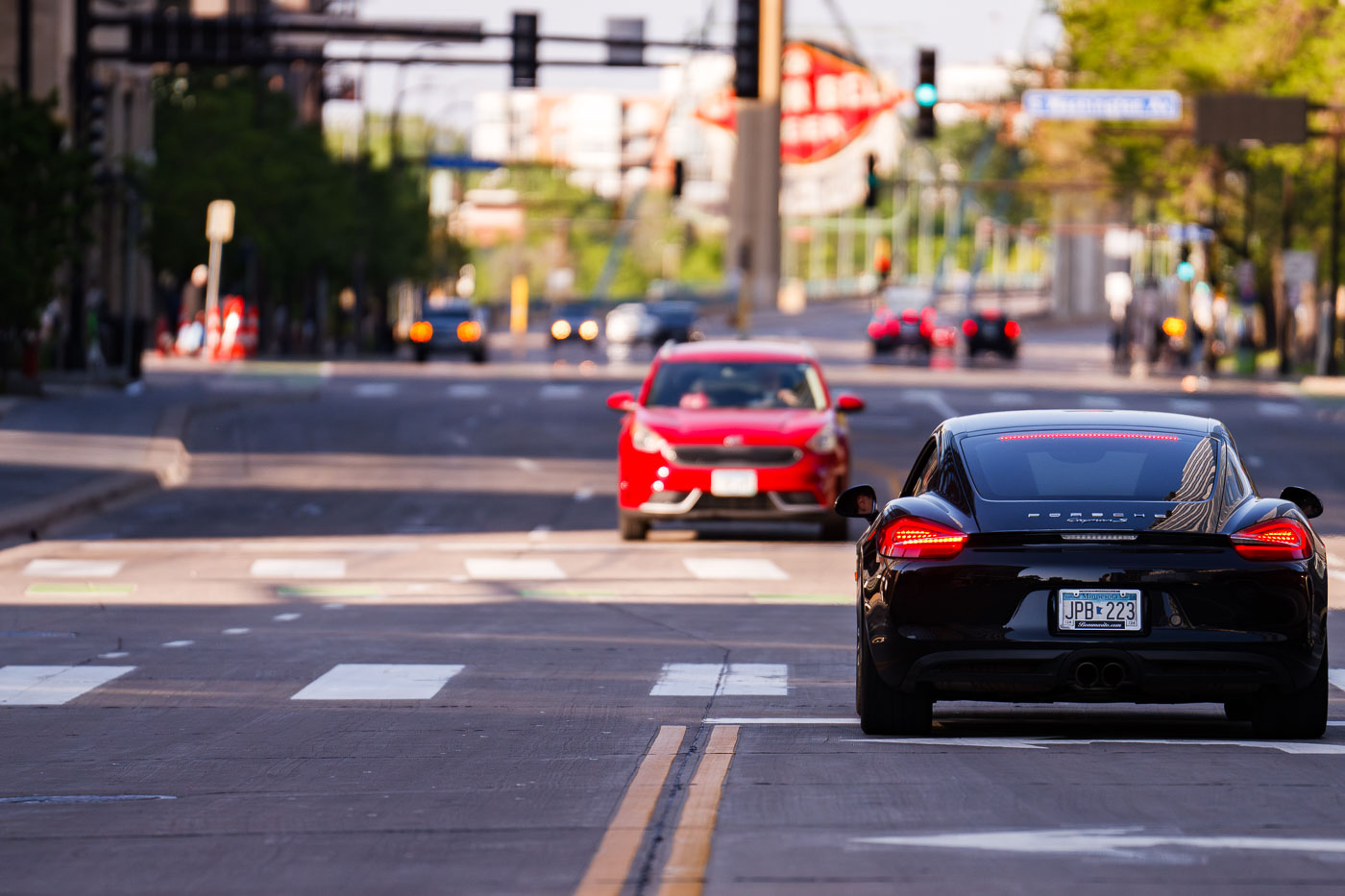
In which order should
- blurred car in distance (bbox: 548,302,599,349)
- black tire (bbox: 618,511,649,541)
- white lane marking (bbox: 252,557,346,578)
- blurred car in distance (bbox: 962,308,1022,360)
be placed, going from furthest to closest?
blurred car in distance (bbox: 548,302,599,349) → blurred car in distance (bbox: 962,308,1022,360) → black tire (bbox: 618,511,649,541) → white lane marking (bbox: 252,557,346,578)

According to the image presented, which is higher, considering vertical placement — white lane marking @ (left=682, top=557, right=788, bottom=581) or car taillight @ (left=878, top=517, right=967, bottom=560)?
car taillight @ (left=878, top=517, right=967, bottom=560)

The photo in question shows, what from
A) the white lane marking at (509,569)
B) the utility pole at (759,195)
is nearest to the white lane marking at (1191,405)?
the white lane marking at (509,569)

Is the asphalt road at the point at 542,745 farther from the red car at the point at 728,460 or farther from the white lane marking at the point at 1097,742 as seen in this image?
the red car at the point at 728,460

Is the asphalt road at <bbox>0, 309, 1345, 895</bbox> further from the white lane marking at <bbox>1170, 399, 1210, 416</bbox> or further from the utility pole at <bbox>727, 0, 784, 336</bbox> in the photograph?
the utility pole at <bbox>727, 0, 784, 336</bbox>

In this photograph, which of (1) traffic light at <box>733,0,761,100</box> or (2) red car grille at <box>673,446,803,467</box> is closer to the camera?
(2) red car grille at <box>673,446,803,467</box>

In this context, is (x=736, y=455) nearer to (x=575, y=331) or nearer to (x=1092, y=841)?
(x=1092, y=841)

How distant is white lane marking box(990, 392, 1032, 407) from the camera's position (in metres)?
45.7

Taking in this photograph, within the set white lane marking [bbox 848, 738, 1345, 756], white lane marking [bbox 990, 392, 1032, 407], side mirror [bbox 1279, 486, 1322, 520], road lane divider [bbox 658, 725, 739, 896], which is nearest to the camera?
road lane divider [bbox 658, 725, 739, 896]

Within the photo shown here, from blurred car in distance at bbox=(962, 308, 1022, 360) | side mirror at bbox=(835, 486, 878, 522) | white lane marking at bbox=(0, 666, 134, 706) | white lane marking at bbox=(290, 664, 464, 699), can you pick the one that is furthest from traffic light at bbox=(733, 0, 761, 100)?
side mirror at bbox=(835, 486, 878, 522)

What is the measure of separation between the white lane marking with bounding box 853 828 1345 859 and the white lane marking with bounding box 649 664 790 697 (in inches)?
177

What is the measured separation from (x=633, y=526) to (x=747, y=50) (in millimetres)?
24008

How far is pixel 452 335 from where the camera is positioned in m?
66.5

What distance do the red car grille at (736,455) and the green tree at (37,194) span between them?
17.4m

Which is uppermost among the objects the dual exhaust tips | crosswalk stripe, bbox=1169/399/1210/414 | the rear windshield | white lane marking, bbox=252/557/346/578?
the rear windshield
